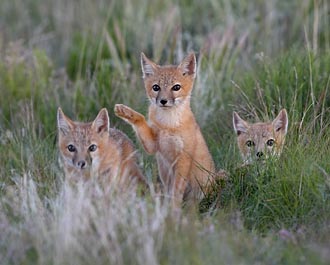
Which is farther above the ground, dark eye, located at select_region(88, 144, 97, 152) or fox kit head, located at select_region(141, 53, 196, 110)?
fox kit head, located at select_region(141, 53, 196, 110)

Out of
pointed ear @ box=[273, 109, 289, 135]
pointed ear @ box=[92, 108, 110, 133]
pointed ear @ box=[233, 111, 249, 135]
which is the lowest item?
pointed ear @ box=[233, 111, 249, 135]

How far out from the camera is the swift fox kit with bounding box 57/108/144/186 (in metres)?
6.93

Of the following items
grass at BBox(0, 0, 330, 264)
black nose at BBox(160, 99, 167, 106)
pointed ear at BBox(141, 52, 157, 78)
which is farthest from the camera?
pointed ear at BBox(141, 52, 157, 78)

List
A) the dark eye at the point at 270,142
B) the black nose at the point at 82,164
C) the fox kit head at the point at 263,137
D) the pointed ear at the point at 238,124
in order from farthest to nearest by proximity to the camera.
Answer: the pointed ear at the point at 238,124
the dark eye at the point at 270,142
the fox kit head at the point at 263,137
the black nose at the point at 82,164

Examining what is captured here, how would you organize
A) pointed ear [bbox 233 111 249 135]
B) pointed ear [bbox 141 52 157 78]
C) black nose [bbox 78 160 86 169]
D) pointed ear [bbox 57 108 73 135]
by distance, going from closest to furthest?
black nose [bbox 78 160 86 169] → pointed ear [bbox 57 108 73 135] → pointed ear [bbox 141 52 157 78] → pointed ear [bbox 233 111 249 135]

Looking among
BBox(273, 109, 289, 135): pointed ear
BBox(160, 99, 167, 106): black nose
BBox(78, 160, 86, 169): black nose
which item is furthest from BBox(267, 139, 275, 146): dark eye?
BBox(78, 160, 86, 169): black nose

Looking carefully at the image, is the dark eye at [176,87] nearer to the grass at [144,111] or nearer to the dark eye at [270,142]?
the grass at [144,111]

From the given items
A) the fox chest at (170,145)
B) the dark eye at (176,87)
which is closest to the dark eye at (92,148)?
the fox chest at (170,145)

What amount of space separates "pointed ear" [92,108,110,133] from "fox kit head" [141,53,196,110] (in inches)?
18.8

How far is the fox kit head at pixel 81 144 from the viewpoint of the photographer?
6930mm

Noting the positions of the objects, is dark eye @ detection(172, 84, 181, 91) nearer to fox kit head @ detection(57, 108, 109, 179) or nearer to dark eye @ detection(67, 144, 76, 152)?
fox kit head @ detection(57, 108, 109, 179)

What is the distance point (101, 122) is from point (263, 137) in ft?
4.85

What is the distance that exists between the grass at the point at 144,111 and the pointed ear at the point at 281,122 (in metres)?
0.07

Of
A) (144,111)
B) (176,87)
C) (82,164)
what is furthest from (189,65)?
(82,164)
